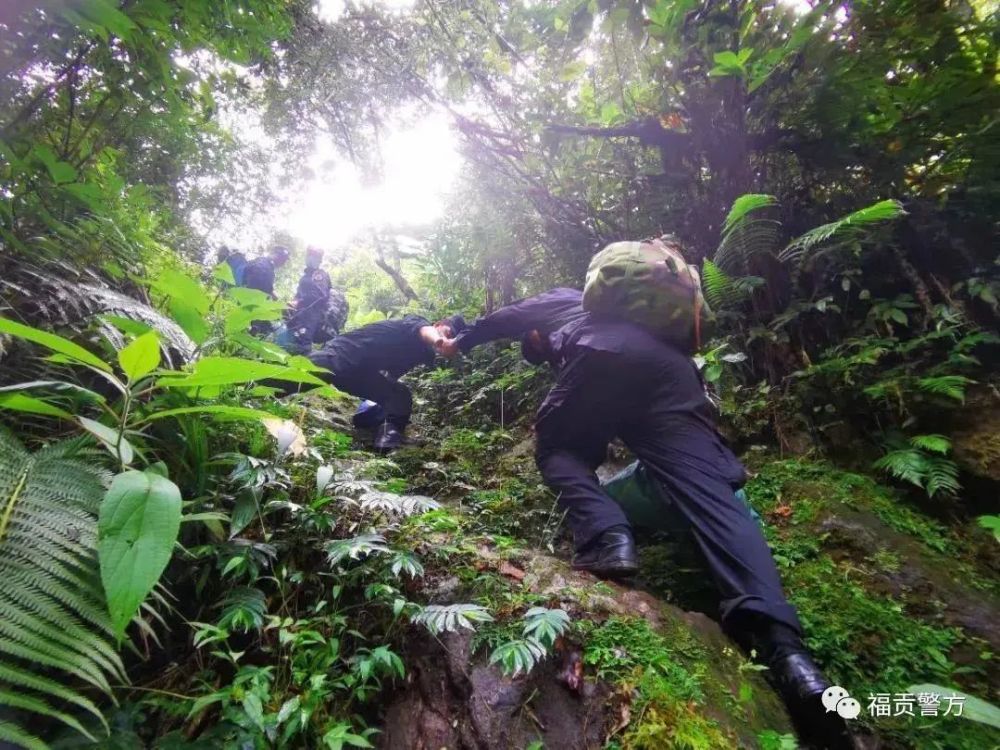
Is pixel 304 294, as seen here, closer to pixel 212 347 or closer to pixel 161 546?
pixel 212 347

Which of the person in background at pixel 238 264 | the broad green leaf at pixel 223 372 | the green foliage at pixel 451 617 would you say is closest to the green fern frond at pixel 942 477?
the green foliage at pixel 451 617

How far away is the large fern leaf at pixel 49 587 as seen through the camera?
112cm

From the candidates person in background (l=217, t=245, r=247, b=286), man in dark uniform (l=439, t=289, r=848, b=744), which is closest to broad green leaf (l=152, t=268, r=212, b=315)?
man in dark uniform (l=439, t=289, r=848, b=744)

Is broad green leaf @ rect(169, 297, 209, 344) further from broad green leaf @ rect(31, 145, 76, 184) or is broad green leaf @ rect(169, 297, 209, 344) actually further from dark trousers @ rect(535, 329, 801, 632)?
dark trousers @ rect(535, 329, 801, 632)

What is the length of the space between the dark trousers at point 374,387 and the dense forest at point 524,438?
1.43 ft

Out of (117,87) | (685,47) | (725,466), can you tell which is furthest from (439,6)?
(725,466)

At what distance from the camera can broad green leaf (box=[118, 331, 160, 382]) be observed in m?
1.61

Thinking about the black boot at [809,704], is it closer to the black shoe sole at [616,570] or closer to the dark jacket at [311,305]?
the black shoe sole at [616,570]

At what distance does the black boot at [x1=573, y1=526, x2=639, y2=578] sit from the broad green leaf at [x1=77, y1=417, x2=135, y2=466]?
1.99m

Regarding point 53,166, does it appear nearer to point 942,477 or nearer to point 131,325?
point 131,325

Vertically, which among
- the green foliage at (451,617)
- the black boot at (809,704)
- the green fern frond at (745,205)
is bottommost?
the black boot at (809,704)

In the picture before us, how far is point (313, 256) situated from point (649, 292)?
6568 mm

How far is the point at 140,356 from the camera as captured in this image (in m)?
1.64

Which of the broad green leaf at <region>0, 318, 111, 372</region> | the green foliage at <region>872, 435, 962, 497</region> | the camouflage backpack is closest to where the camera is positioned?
the broad green leaf at <region>0, 318, 111, 372</region>
